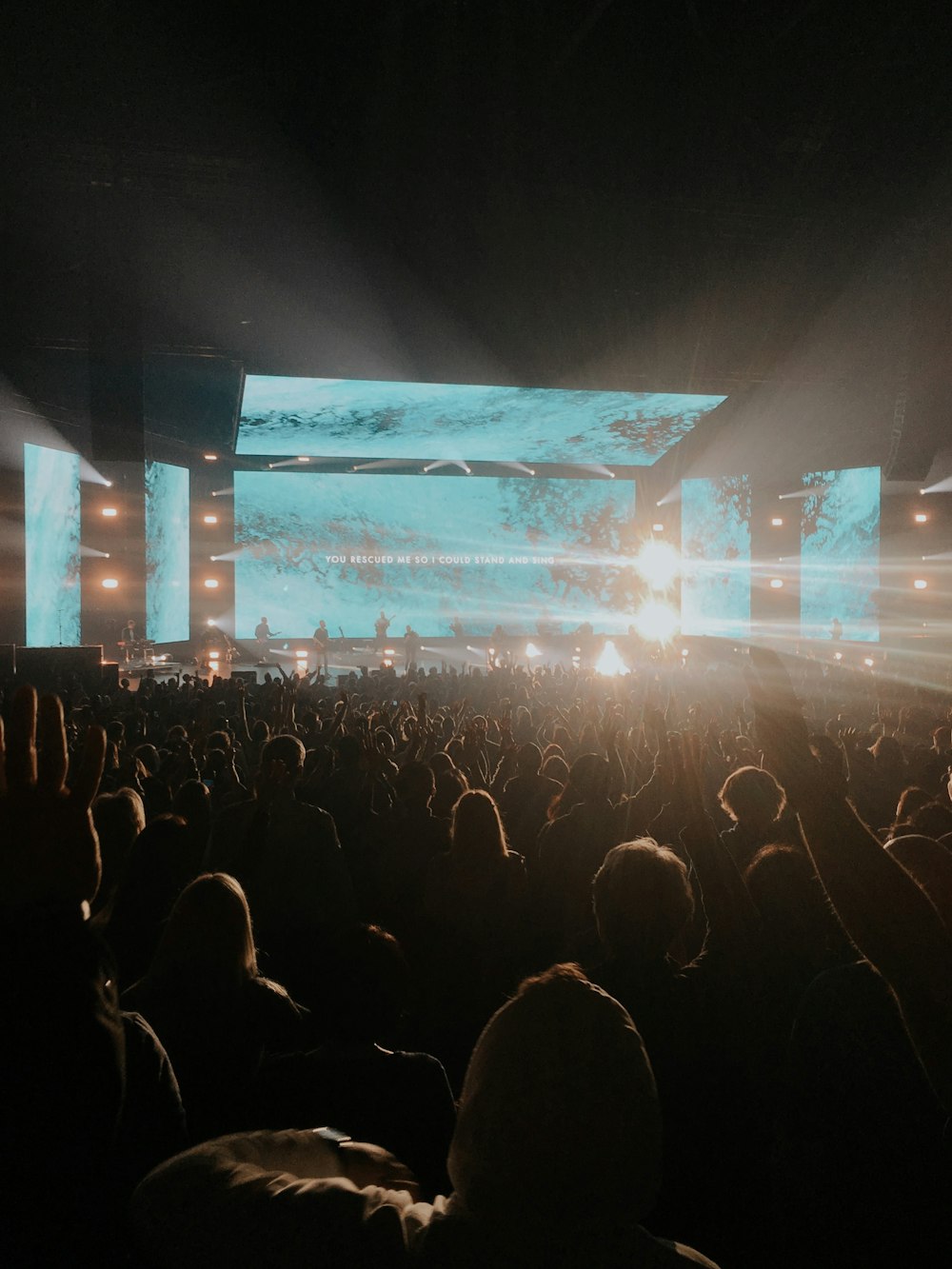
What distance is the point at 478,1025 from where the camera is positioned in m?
2.60

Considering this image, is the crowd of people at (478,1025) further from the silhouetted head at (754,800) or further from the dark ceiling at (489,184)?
the dark ceiling at (489,184)

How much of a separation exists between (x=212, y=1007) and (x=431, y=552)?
82.9 feet

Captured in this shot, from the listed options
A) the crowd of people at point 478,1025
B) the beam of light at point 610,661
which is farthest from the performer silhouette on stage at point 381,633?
the crowd of people at point 478,1025

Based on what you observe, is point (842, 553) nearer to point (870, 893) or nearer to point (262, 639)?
point (262, 639)

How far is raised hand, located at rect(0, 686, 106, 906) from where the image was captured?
52.1 inches

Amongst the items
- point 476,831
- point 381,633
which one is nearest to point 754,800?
point 476,831

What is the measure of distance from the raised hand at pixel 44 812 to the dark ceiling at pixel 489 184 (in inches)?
342

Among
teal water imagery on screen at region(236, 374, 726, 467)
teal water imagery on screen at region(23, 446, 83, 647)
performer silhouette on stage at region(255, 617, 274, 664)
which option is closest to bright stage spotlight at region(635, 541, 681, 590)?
teal water imagery on screen at region(236, 374, 726, 467)

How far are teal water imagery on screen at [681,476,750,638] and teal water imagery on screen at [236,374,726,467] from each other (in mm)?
1943

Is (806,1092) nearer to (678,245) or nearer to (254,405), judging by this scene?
(678,245)

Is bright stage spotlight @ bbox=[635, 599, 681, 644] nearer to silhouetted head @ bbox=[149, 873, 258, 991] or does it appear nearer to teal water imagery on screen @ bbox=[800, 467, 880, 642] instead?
teal water imagery on screen @ bbox=[800, 467, 880, 642]

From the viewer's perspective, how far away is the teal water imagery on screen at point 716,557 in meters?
23.8

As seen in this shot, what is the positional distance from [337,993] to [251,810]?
1.73 m

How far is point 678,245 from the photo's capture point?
11562mm
